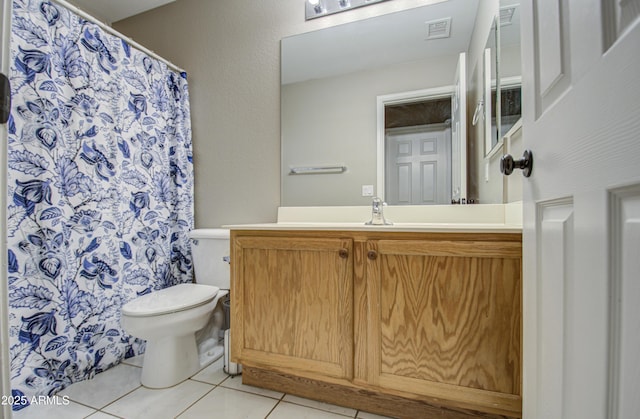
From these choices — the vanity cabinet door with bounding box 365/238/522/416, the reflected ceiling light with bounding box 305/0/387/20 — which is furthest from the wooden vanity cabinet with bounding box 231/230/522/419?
the reflected ceiling light with bounding box 305/0/387/20

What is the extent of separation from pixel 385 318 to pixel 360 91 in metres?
1.28

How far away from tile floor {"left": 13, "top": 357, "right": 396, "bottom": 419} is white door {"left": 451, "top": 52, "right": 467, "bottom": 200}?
114cm

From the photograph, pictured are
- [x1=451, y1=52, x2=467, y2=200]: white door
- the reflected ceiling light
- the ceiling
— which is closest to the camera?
[x1=451, y1=52, x2=467, y2=200]: white door

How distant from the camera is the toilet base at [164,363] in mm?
1371

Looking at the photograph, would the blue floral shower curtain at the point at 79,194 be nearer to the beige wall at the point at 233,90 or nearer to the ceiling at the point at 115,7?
the beige wall at the point at 233,90

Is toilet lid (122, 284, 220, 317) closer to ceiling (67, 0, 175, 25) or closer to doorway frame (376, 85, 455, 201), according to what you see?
doorway frame (376, 85, 455, 201)

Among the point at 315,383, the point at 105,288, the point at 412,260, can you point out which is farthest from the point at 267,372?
the point at 105,288

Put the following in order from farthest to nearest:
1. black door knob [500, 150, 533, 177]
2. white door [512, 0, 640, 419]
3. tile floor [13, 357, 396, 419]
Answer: tile floor [13, 357, 396, 419]
black door knob [500, 150, 533, 177]
white door [512, 0, 640, 419]

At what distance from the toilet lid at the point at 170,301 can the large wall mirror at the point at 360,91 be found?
2.39ft

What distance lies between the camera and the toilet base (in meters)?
1.37

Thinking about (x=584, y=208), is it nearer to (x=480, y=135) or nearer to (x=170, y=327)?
(x=480, y=135)

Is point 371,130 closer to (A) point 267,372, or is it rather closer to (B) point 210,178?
(B) point 210,178

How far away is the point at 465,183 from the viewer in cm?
149

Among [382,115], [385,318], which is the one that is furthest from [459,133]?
[385,318]
